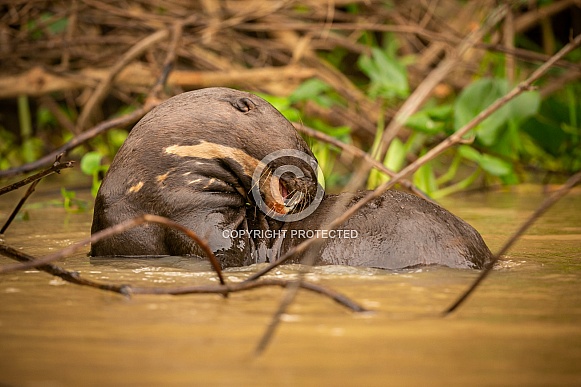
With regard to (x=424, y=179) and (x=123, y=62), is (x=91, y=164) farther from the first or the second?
(x=424, y=179)

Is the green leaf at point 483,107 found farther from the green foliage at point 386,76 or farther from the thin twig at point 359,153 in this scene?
the thin twig at point 359,153

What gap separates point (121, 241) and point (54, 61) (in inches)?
149

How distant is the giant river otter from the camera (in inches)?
102

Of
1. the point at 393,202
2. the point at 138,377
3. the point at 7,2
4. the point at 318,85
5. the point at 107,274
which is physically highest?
the point at 7,2

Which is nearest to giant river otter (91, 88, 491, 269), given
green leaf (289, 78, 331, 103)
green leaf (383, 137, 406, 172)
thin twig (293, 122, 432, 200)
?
thin twig (293, 122, 432, 200)

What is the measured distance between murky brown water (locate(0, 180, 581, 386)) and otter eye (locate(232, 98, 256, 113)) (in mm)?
605

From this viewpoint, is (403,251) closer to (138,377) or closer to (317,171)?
(317,171)

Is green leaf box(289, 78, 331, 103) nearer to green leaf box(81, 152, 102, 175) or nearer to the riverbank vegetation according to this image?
the riverbank vegetation

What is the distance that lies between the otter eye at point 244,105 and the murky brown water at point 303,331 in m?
0.60

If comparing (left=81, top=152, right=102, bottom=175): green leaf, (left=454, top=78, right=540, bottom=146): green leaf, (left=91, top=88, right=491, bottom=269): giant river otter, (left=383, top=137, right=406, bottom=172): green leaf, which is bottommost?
(left=91, top=88, right=491, bottom=269): giant river otter

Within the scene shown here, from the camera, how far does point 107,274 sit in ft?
8.02

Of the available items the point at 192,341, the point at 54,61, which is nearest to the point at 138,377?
the point at 192,341

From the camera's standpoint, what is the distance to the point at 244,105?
9.58 ft

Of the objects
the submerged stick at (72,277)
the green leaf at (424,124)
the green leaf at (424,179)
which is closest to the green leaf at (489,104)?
the green leaf at (424,124)
